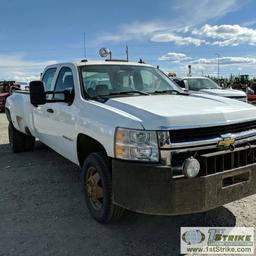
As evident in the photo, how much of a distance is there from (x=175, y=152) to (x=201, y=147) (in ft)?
0.91

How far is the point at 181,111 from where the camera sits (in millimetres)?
3418

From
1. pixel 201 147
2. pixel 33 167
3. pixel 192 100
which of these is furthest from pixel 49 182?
pixel 201 147

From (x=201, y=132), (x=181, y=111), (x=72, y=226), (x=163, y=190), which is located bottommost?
(x=72, y=226)

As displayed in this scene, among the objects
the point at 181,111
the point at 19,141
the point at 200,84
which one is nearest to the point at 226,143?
Result: the point at 181,111

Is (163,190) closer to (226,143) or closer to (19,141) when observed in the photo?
(226,143)

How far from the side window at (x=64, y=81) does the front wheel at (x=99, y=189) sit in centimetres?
116

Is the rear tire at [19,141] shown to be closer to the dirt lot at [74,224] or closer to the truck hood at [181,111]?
the dirt lot at [74,224]

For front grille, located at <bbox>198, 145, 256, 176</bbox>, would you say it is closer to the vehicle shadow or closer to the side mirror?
the vehicle shadow

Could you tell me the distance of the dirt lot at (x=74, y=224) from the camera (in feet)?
11.4

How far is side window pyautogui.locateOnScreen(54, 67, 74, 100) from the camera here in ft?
15.8

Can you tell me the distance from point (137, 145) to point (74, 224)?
1408mm

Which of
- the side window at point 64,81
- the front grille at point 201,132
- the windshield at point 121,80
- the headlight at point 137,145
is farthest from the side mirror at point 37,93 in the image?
the front grille at point 201,132

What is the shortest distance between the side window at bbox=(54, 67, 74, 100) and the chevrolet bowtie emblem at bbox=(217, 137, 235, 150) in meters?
2.12

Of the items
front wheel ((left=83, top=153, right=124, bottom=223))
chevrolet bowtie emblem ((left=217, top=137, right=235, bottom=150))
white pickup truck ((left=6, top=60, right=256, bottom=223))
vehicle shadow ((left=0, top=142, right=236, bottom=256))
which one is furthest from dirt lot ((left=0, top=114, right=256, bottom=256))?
chevrolet bowtie emblem ((left=217, top=137, right=235, bottom=150))
